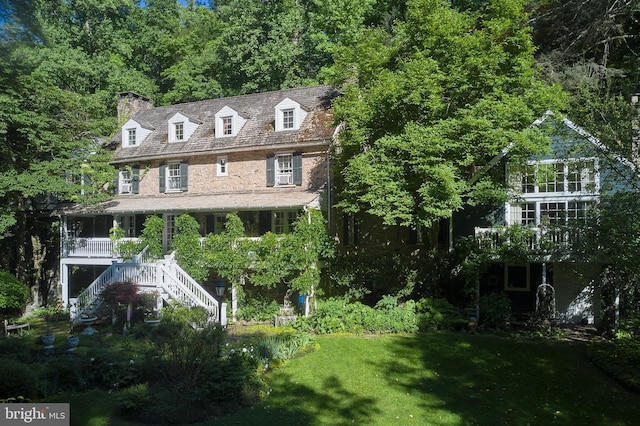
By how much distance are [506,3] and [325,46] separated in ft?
49.2

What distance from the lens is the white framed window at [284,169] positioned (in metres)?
22.0

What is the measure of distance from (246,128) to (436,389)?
16562mm

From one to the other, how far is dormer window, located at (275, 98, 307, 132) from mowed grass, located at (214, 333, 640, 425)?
11.3 meters

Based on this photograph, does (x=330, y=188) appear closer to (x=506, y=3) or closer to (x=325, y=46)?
(x=506, y=3)

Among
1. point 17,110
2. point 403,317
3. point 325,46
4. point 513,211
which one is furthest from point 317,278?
point 325,46

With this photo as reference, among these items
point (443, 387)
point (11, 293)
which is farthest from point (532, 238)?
point (11, 293)

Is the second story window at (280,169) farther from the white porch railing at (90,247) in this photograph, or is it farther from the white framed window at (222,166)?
the white porch railing at (90,247)

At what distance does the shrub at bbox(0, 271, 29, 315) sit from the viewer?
20.6 meters

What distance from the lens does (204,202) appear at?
21.5 metres

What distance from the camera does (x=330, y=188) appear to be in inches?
832

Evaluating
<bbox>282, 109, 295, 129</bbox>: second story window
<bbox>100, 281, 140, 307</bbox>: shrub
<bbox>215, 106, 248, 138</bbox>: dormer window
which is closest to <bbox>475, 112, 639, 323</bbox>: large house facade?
<bbox>282, 109, 295, 129</bbox>: second story window

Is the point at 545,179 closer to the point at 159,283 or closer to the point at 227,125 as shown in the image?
the point at 227,125

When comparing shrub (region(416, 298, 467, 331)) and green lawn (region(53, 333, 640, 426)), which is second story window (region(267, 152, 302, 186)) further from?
green lawn (region(53, 333, 640, 426))

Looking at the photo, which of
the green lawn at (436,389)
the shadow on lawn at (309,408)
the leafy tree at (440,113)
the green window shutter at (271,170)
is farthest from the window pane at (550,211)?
the green window shutter at (271,170)
